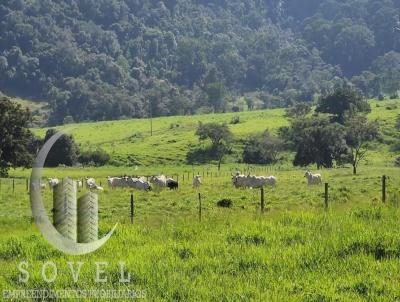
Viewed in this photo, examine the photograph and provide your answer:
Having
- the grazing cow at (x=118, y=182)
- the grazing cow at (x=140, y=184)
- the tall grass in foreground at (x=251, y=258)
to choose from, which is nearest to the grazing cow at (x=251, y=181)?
the grazing cow at (x=140, y=184)

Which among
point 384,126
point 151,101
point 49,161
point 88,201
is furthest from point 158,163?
point 151,101

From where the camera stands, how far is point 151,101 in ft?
651

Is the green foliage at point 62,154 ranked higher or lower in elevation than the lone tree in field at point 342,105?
lower

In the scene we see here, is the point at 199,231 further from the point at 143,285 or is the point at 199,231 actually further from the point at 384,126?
the point at 384,126

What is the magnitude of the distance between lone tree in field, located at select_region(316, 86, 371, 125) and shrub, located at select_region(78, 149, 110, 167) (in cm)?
4453

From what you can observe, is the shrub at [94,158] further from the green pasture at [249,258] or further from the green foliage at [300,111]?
the green pasture at [249,258]

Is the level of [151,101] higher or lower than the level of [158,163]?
higher

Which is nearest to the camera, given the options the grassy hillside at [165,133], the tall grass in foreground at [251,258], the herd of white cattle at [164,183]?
the tall grass in foreground at [251,258]

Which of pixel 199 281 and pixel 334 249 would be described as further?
pixel 334 249

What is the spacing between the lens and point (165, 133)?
127000 millimetres

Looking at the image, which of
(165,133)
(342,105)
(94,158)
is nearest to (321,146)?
(342,105)

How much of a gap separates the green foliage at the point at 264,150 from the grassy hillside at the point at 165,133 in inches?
399

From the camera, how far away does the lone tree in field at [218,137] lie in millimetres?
105775

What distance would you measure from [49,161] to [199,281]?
3248 inches
